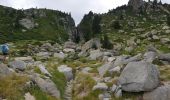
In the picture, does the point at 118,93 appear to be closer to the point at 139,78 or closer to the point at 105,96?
the point at 105,96

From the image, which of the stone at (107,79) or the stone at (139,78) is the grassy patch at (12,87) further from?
the stone at (107,79)

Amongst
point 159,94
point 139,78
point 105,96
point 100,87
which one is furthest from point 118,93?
point 159,94

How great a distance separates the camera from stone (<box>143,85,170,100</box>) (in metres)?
40.7

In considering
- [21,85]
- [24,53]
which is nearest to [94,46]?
[24,53]

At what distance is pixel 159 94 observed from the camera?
41.2 metres

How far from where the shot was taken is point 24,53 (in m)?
116

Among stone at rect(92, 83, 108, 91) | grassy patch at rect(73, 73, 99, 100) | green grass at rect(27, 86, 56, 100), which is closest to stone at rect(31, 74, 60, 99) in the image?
green grass at rect(27, 86, 56, 100)

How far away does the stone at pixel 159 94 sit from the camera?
4070 cm

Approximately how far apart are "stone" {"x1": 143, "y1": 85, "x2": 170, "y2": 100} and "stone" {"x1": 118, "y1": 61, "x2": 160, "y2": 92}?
2.19 ft

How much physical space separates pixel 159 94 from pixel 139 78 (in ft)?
11.3

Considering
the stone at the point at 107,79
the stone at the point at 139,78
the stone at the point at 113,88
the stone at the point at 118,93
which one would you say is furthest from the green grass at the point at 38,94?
the stone at the point at 107,79

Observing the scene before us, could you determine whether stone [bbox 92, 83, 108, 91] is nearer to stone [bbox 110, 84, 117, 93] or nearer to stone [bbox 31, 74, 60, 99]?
stone [bbox 110, 84, 117, 93]

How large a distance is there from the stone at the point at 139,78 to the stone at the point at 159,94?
2.19 feet

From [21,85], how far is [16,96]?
292 centimetres
